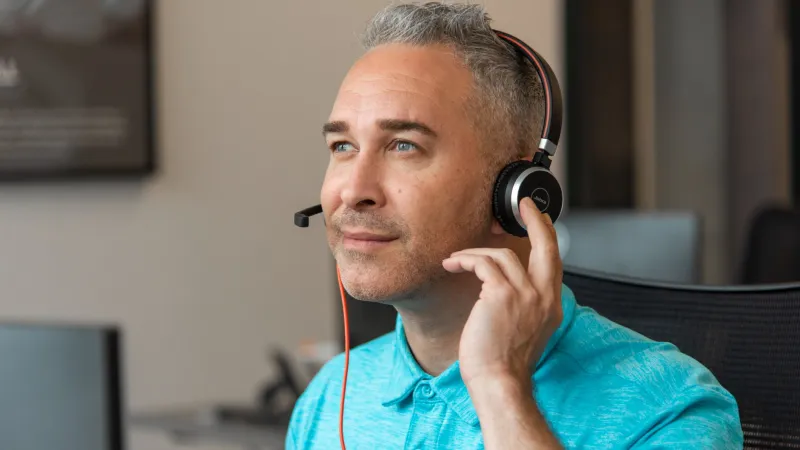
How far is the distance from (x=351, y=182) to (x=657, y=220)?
164 centimetres

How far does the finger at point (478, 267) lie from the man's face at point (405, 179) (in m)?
0.06

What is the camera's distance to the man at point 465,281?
1115mm

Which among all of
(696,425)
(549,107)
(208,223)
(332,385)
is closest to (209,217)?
(208,223)

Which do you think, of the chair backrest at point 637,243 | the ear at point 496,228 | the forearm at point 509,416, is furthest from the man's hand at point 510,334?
the chair backrest at point 637,243

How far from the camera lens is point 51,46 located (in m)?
3.07

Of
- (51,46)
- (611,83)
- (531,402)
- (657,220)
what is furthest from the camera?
(611,83)

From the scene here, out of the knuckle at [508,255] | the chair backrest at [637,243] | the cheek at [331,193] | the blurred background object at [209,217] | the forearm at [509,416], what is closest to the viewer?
the forearm at [509,416]

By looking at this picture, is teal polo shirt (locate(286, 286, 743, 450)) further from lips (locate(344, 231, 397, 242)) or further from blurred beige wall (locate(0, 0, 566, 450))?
blurred beige wall (locate(0, 0, 566, 450))

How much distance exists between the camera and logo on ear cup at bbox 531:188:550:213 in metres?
1.23

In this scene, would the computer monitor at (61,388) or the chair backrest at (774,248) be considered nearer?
the computer monitor at (61,388)

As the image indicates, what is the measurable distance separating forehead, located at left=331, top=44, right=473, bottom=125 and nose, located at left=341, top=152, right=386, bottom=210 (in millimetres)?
50

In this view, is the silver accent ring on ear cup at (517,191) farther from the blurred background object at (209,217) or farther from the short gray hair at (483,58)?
the blurred background object at (209,217)

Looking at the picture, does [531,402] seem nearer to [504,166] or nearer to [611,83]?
[504,166]

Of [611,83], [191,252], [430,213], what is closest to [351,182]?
[430,213]
